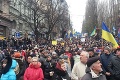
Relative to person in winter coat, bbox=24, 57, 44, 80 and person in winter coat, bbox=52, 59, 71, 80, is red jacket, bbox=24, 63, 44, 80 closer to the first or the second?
person in winter coat, bbox=24, 57, 44, 80

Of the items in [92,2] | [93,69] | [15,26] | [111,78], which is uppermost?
[92,2]

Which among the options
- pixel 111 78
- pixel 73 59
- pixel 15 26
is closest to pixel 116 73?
pixel 111 78

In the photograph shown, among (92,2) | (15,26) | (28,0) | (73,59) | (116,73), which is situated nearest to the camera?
(116,73)

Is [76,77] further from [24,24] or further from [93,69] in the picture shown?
[24,24]

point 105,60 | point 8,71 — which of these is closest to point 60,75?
point 8,71

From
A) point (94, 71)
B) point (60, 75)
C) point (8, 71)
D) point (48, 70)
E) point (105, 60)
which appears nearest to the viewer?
point (94, 71)

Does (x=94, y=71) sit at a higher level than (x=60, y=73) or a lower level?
higher

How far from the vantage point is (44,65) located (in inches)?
373

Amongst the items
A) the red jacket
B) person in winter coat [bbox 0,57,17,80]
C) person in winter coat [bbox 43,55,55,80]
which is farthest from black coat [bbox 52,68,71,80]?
person in winter coat [bbox 0,57,17,80]

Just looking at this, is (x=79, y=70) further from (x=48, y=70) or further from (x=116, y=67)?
(x=48, y=70)

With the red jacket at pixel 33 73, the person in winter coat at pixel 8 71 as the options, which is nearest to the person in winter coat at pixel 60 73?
the red jacket at pixel 33 73

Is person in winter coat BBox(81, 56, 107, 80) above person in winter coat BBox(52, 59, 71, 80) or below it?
above

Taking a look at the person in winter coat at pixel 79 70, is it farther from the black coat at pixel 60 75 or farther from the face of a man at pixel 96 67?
the face of a man at pixel 96 67

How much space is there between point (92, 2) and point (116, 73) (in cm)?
6095
